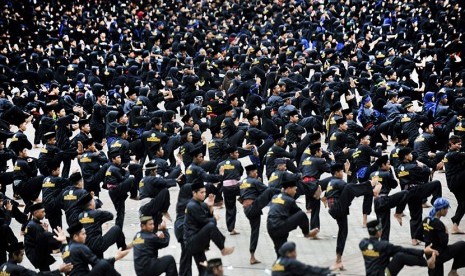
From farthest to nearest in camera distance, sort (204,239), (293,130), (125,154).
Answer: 1. (293,130)
2. (125,154)
3. (204,239)

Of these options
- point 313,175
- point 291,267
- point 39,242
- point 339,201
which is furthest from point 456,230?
point 39,242

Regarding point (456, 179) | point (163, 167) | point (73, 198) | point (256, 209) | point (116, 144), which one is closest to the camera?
point (256, 209)

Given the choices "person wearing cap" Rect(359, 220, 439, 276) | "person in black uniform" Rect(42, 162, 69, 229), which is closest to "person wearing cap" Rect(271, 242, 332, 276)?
"person wearing cap" Rect(359, 220, 439, 276)

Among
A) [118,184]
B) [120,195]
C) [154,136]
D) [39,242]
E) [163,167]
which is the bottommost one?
[39,242]

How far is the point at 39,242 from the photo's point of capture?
1434 centimetres

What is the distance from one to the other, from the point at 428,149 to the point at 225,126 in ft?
15.3

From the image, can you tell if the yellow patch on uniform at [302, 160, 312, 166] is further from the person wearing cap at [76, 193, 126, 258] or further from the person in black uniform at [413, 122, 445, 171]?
the person wearing cap at [76, 193, 126, 258]

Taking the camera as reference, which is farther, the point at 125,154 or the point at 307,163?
the point at 125,154

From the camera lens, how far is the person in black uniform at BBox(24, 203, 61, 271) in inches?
564

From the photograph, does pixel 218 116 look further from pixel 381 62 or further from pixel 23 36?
pixel 23 36

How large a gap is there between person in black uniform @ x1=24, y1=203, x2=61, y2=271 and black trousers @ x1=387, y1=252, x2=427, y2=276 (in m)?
5.37

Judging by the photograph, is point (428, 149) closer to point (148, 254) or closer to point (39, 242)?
point (148, 254)

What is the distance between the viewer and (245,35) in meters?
35.8

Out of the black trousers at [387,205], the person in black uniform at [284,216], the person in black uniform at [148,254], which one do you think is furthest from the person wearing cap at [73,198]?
the black trousers at [387,205]
